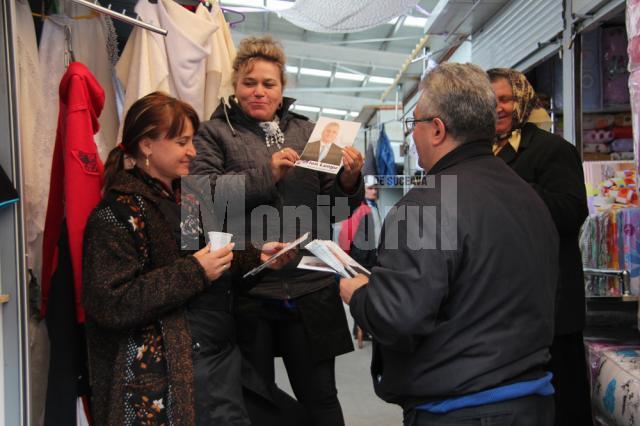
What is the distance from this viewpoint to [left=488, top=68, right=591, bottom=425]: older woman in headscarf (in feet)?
6.91

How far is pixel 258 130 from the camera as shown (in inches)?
78.2

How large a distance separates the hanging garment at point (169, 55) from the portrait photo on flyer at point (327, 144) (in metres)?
0.77

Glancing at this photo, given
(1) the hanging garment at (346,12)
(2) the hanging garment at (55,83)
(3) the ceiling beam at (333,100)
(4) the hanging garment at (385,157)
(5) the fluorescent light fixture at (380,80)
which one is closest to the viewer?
(2) the hanging garment at (55,83)

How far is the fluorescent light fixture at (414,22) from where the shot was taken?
7.59 metres

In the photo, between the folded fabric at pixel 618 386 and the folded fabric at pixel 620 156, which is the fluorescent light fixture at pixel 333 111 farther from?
the folded fabric at pixel 618 386

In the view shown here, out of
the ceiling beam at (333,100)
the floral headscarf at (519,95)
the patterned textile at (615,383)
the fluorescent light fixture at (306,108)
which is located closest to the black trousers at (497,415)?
the patterned textile at (615,383)

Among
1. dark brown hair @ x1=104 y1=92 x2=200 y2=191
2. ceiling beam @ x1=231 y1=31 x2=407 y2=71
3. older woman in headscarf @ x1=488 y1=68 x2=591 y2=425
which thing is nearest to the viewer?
dark brown hair @ x1=104 y1=92 x2=200 y2=191

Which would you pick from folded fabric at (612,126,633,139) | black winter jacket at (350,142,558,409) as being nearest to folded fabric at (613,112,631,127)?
folded fabric at (612,126,633,139)

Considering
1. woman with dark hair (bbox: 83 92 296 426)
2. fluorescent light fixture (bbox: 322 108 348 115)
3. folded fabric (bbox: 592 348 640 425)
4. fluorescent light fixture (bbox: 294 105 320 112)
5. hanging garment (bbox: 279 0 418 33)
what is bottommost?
folded fabric (bbox: 592 348 640 425)

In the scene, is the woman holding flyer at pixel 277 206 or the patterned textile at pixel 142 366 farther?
the woman holding flyer at pixel 277 206

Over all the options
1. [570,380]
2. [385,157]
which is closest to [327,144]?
[570,380]

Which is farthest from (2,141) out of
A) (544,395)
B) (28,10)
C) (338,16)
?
(338,16)

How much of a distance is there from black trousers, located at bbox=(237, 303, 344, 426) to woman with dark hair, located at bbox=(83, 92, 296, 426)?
0.61 feet

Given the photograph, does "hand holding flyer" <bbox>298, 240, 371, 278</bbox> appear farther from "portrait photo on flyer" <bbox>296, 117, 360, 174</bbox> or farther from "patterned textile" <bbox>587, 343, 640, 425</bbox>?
"patterned textile" <bbox>587, 343, 640, 425</bbox>
